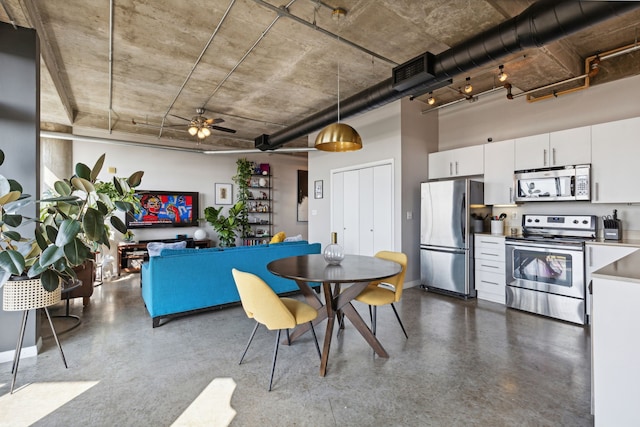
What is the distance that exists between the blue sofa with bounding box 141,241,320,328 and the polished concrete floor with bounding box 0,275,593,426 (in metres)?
0.22

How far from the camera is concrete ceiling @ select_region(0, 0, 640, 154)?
114 inches

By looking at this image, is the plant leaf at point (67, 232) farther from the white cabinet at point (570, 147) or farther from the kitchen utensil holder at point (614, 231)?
the kitchen utensil holder at point (614, 231)

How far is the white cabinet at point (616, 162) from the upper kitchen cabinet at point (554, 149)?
0.08 m

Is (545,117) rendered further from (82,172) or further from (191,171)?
(191,171)

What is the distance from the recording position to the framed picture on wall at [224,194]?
797 centimetres

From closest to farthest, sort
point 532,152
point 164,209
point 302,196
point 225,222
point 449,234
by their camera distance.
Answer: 1. point 532,152
2. point 449,234
3. point 164,209
4. point 225,222
5. point 302,196

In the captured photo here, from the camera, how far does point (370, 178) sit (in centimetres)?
556

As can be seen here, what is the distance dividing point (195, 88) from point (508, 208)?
5.09 metres

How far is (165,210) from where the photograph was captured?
718cm

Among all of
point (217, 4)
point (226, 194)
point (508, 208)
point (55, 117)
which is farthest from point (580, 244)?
point (55, 117)

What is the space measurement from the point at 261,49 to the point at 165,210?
16.0ft

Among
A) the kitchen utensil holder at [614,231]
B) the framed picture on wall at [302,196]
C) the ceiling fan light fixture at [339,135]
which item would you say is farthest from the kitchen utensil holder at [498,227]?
the framed picture on wall at [302,196]

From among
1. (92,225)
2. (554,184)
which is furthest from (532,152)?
(92,225)

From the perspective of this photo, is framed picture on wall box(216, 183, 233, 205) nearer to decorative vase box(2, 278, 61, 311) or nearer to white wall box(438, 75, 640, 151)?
white wall box(438, 75, 640, 151)
